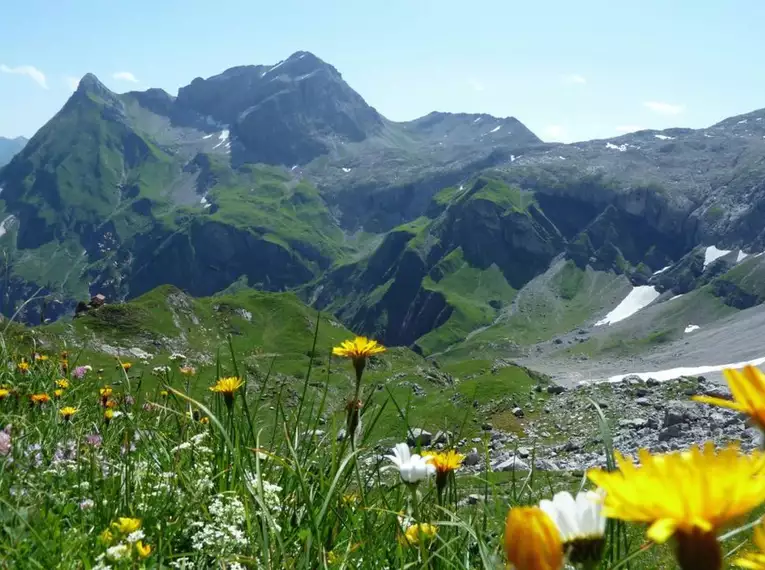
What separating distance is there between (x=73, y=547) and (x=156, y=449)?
62.8 inches

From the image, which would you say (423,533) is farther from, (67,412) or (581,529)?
(67,412)

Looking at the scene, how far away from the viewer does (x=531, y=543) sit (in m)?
1.35

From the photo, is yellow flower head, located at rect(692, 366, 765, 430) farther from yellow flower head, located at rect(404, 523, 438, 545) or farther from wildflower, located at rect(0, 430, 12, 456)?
wildflower, located at rect(0, 430, 12, 456)

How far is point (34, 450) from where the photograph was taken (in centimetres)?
344

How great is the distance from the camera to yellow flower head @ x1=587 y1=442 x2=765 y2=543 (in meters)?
1.01

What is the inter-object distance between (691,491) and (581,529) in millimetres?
552

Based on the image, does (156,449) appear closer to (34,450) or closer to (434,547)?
(34,450)

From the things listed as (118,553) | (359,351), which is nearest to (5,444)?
(118,553)

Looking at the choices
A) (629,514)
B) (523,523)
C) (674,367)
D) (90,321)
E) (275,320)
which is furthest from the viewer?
(674,367)

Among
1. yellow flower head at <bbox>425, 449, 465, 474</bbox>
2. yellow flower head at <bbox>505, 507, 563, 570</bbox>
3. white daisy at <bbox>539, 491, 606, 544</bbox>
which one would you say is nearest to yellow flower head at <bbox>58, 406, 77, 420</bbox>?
yellow flower head at <bbox>425, 449, 465, 474</bbox>

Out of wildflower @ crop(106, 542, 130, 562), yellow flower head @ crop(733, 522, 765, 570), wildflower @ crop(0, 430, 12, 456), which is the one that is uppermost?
yellow flower head @ crop(733, 522, 765, 570)

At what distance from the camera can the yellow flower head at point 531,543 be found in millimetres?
1319

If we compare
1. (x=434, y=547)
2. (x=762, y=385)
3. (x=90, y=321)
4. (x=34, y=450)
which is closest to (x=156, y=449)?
(x=34, y=450)

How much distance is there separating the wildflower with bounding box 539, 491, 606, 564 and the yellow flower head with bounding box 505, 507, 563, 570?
20 centimetres
